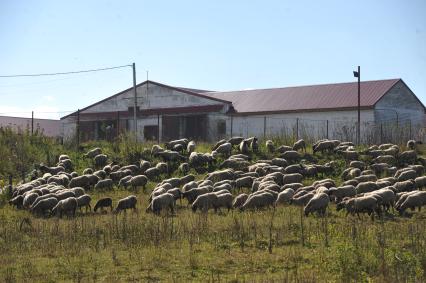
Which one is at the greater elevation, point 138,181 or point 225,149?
point 225,149

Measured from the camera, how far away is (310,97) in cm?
4603

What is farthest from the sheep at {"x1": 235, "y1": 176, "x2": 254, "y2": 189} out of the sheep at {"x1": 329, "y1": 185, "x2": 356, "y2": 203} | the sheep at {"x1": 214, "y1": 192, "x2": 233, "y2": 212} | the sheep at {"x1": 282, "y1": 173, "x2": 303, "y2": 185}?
the sheep at {"x1": 329, "y1": 185, "x2": 356, "y2": 203}

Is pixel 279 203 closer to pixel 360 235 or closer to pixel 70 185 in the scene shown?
pixel 360 235

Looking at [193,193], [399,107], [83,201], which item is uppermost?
[399,107]

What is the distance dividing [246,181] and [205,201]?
430cm

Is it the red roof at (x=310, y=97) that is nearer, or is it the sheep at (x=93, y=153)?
the sheep at (x=93, y=153)

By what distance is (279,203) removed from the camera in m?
19.4

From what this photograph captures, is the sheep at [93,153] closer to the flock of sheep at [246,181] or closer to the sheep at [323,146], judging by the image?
the flock of sheep at [246,181]

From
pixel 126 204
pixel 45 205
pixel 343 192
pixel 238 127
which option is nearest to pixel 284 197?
pixel 343 192

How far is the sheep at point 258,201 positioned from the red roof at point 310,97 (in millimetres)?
23638

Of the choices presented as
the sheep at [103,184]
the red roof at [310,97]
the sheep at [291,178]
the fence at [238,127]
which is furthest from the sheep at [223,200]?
the red roof at [310,97]

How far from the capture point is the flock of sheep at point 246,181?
18797 mm

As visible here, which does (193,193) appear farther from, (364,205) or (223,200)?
(364,205)

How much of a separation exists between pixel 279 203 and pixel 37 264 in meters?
9.37
